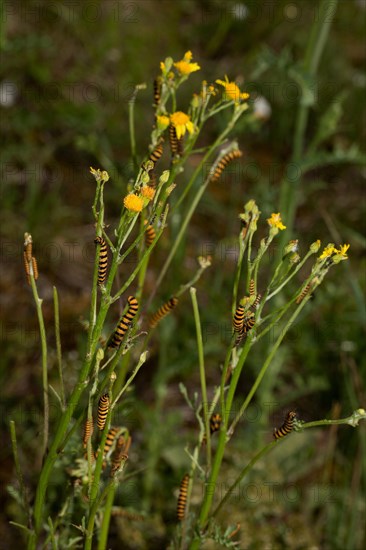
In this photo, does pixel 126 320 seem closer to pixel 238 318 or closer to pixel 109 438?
pixel 238 318

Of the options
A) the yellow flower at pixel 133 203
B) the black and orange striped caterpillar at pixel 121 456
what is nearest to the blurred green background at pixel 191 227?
the black and orange striped caterpillar at pixel 121 456

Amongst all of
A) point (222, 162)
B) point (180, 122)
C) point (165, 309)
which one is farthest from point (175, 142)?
point (165, 309)

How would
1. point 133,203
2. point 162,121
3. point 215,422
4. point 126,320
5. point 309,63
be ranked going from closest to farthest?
point 133,203 → point 126,320 → point 162,121 → point 215,422 → point 309,63

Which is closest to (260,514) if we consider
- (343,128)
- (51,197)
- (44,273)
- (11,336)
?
(11,336)

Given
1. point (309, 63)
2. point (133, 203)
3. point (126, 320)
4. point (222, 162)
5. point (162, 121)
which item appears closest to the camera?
point (133, 203)

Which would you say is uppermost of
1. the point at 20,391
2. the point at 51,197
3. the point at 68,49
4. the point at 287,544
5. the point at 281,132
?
the point at 68,49

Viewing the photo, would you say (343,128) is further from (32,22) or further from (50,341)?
(50,341)
